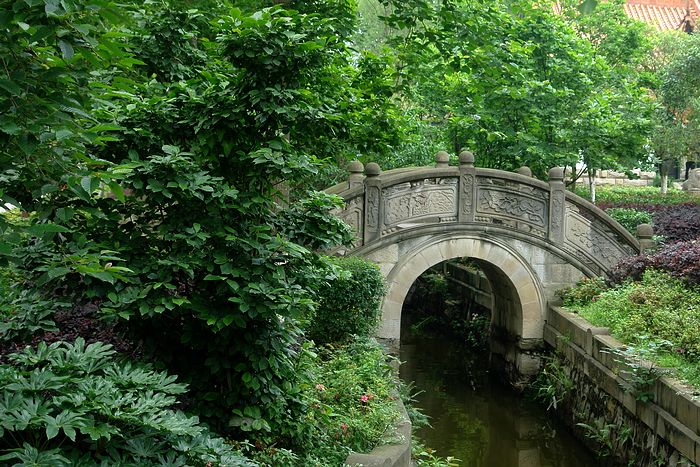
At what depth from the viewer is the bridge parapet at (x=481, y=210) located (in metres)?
12.1

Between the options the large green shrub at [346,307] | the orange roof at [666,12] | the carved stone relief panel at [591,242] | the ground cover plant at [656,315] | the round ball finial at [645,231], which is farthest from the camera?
the orange roof at [666,12]

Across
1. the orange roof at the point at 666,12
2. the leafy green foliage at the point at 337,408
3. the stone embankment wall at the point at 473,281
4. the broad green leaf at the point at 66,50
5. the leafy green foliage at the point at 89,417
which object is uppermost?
the orange roof at the point at 666,12

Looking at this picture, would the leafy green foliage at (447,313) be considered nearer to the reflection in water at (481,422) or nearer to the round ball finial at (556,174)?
the reflection in water at (481,422)

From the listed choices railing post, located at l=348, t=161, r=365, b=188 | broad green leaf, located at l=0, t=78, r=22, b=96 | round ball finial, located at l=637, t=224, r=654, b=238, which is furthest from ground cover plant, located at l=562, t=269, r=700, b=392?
broad green leaf, located at l=0, t=78, r=22, b=96

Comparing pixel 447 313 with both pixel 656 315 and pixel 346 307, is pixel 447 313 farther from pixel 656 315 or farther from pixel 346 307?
pixel 346 307

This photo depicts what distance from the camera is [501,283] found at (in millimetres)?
13891

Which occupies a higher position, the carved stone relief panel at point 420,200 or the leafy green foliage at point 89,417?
the carved stone relief panel at point 420,200

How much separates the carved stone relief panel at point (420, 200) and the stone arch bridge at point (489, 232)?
0.01 meters

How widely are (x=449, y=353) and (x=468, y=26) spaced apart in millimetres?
8238

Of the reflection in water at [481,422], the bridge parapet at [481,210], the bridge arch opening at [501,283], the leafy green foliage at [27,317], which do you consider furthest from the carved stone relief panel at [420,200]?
the leafy green foliage at [27,317]

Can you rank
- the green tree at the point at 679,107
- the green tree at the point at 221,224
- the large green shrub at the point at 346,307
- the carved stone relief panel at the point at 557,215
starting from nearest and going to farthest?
the green tree at the point at 221,224 → the large green shrub at the point at 346,307 → the carved stone relief panel at the point at 557,215 → the green tree at the point at 679,107

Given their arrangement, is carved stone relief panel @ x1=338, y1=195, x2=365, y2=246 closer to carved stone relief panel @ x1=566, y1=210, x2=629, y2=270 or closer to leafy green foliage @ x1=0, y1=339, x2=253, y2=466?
carved stone relief panel @ x1=566, y1=210, x2=629, y2=270

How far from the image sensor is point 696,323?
8.75 m

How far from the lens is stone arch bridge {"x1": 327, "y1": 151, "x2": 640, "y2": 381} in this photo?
40.1 feet
